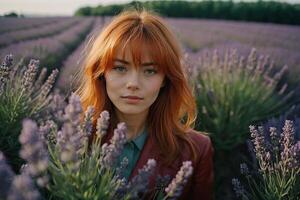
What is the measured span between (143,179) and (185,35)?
7441 mm

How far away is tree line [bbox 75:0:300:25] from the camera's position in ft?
31.0

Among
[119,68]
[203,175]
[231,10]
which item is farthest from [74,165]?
[231,10]

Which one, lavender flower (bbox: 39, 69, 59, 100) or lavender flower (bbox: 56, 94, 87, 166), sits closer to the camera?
lavender flower (bbox: 56, 94, 87, 166)

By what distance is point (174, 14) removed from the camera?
18.5 meters

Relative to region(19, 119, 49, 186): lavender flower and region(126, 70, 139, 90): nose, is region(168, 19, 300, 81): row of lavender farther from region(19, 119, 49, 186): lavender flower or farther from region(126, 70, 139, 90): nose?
region(19, 119, 49, 186): lavender flower

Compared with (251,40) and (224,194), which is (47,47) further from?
(251,40)

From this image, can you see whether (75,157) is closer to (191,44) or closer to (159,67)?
(159,67)

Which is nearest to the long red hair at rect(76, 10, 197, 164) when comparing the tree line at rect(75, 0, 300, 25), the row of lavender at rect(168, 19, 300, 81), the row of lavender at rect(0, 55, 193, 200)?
the row of lavender at rect(0, 55, 193, 200)

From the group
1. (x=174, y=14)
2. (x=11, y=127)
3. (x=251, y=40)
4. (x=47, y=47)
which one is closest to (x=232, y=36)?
(x=251, y=40)

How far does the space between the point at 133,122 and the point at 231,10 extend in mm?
13830

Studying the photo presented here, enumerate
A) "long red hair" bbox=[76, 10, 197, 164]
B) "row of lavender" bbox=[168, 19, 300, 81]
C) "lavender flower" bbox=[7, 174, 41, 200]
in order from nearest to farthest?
"lavender flower" bbox=[7, 174, 41, 200]
"long red hair" bbox=[76, 10, 197, 164]
"row of lavender" bbox=[168, 19, 300, 81]

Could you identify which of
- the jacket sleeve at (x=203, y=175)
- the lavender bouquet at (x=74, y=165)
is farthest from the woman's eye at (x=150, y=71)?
the lavender bouquet at (x=74, y=165)

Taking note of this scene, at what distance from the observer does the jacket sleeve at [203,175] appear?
7.55 feet

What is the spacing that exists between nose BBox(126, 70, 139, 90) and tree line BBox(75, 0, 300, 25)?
6.15m
